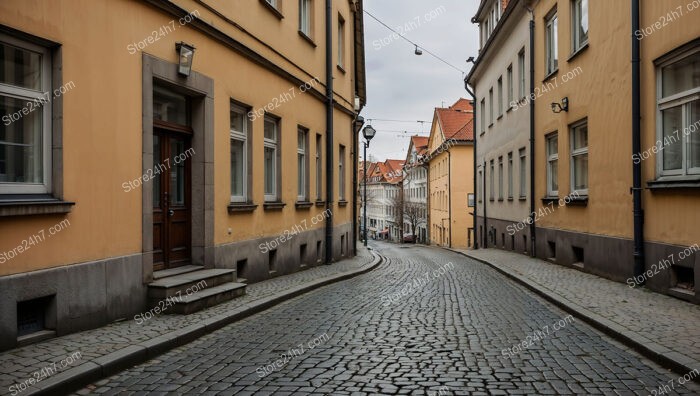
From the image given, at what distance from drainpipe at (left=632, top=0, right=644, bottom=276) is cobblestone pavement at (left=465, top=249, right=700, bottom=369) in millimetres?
651

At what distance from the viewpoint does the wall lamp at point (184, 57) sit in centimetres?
898

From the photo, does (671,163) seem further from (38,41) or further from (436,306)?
(38,41)

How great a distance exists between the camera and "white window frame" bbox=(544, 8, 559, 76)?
16.4 metres

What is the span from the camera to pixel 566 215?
14.6 meters

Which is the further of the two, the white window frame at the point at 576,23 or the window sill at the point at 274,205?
the white window frame at the point at 576,23

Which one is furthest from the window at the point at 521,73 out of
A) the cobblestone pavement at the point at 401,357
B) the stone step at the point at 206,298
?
the stone step at the point at 206,298

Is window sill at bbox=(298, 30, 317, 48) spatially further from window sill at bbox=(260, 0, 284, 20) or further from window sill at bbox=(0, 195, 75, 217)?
window sill at bbox=(0, 195, 75, 217)

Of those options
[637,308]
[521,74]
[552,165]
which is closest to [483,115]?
[521,74]

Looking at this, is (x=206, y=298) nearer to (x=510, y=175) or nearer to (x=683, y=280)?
(x=683, y=280)

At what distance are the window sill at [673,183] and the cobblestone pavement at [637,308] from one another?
172 centimetres

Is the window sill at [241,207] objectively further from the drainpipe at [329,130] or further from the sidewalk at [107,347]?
the drainpipe at [329,130]

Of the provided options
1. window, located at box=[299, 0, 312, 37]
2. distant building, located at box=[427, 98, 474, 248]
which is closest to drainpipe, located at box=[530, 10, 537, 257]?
window, located at box=[299, 0, 312, 37]

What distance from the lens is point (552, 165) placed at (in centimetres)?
1677

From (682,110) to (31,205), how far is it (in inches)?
363
